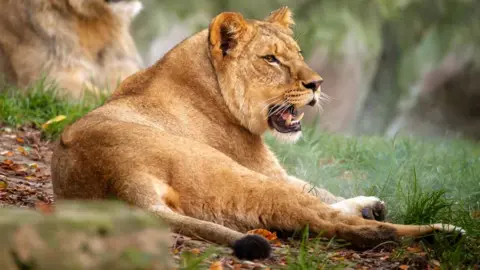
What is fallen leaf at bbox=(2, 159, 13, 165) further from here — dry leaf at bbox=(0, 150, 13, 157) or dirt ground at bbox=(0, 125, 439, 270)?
dirt ground at bbox=(0, 125, 439, 270)

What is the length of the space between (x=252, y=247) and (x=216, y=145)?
138cm

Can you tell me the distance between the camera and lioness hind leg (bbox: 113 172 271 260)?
3.16 metres

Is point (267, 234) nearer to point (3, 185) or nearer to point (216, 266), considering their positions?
point (216, 266)

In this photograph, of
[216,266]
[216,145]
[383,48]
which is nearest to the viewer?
[216,266]

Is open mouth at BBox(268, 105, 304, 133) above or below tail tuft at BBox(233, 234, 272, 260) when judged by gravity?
above

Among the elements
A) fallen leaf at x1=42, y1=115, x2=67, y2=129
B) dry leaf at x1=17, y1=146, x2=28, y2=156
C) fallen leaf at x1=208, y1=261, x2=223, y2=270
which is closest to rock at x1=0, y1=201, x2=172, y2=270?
fallen leaf at x1=208, y1=261, x2=223, y2=270

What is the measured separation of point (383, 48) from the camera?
1747 cm

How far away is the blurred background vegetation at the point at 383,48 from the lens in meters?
15.2

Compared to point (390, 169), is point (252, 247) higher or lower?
lower

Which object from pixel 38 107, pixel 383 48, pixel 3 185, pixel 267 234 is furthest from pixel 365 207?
pixel 383 48

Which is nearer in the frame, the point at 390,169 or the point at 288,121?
the point at 288,121

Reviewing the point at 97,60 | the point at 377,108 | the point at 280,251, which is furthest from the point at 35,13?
the point at 377,108

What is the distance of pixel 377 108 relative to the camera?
57.3 ft

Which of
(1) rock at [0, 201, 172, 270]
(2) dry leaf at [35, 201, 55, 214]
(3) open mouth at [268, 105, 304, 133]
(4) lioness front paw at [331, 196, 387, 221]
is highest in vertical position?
(3) open mouth at [268, 105, 304, 133]
